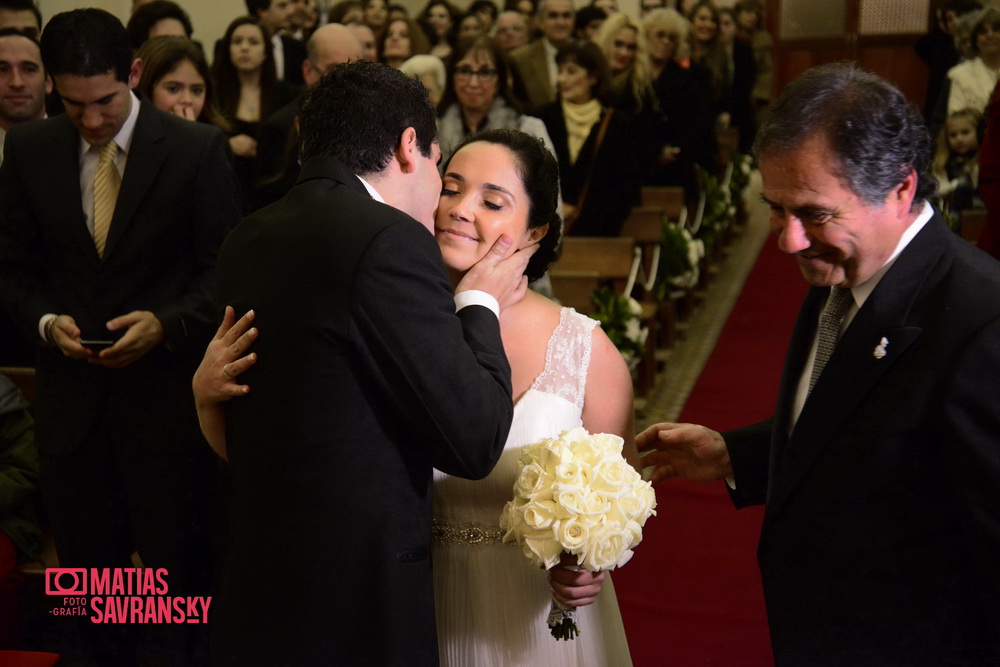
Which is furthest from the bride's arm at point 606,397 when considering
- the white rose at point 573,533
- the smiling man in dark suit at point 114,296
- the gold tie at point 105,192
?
the gold tie at point 105,192

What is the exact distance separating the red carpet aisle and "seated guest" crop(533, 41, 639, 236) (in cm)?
127

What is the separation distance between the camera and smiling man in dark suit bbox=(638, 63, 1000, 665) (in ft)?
6.01

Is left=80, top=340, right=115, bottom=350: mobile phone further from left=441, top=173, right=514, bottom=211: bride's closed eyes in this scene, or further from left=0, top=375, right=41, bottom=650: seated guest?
left=441, top=173, right=514, bottom=211: bride's closed eyes

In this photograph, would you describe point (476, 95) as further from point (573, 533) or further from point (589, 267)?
Result: point (573, 533)

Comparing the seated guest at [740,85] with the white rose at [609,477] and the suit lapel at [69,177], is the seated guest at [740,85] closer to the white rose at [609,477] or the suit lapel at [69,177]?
the suit lapel at [69,177]

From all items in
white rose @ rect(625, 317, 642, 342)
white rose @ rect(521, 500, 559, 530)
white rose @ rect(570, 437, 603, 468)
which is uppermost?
white rose @ rect(570, 437, 603, 468)

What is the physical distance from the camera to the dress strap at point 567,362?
2600 mm

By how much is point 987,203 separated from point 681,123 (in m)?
3.25

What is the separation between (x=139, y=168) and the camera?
11.3 feet

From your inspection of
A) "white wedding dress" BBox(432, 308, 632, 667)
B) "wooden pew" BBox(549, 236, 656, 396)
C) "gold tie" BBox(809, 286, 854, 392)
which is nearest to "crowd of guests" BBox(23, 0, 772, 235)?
"wooden pew" BBox(549, 236, 656, 396)

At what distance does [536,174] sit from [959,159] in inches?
211

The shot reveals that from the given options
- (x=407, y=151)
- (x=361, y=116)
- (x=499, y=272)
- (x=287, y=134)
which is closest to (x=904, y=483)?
(x=499, y=272)

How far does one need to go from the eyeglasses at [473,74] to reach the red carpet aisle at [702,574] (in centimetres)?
Answer: 223

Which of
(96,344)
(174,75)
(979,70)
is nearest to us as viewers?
(96,344)
